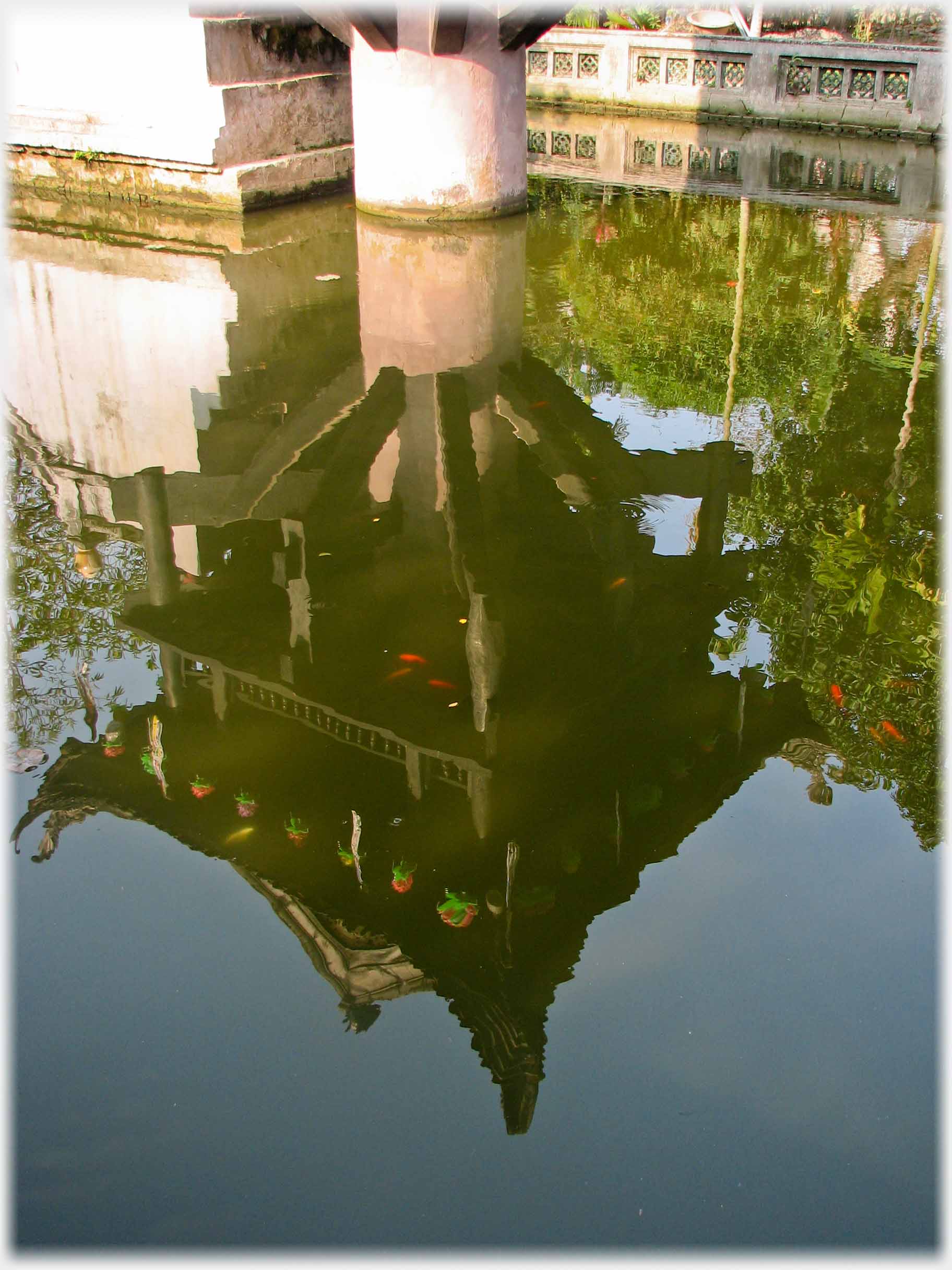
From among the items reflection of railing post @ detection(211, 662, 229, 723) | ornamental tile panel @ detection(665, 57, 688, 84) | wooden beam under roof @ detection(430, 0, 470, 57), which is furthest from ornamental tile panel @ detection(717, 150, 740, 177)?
reflection of railing post @ detection(211, 662, 229, 723)

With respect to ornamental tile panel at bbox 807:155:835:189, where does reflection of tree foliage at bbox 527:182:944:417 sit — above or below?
below

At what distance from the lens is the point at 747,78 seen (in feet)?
63.6

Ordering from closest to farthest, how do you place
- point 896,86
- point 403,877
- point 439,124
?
point 403,877
point 439,124
point 896,86

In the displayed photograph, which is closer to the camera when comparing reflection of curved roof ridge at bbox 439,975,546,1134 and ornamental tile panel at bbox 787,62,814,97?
reflection of curved roof ridge at bbox 439,975,546,1134

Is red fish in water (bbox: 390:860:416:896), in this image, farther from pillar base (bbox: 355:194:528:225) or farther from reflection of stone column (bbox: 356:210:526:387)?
pillar base (bbox: 355:194:528:225)

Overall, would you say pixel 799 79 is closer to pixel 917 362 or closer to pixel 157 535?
pixel 917 362

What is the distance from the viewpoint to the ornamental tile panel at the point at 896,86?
17922mm

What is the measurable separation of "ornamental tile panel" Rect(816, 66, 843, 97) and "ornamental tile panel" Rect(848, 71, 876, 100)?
0.18 meters

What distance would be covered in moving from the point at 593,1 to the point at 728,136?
574cm

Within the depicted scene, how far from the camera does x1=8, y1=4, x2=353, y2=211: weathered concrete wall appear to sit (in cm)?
1359

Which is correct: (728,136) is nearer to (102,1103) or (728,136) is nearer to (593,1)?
(593,1)

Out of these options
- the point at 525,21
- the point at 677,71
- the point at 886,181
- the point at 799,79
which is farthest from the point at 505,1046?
the point at 677,71

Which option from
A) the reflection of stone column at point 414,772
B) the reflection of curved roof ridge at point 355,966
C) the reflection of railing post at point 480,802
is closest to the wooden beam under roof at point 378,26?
the reflection of stone column at point 414,772

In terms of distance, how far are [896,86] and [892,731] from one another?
16.3 meters
